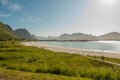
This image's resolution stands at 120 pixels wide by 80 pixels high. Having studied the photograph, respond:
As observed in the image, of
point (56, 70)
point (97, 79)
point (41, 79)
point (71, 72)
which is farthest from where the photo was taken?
point (56, 70)

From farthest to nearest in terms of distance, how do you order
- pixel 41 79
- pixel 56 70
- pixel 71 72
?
1. pixel 56 70
2. pixel 71 72
3. pixel 41 79

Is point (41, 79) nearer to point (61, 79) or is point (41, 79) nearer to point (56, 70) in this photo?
point (61, 79)

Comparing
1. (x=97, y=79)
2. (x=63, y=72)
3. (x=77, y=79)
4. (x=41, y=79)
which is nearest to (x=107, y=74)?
(x=97, y=79)

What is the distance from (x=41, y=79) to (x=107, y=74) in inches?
230

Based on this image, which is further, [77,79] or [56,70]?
[56,70]

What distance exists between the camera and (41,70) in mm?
18953

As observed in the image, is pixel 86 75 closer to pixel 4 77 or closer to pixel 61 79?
pixel 61 79

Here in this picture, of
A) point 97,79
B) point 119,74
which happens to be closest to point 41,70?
point 97,79

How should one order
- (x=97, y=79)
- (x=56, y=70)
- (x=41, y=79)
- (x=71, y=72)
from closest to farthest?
1. (x=41, y=79)
2. (x=97, y=79)
3. (x=71, y=72)
4. (x=56, y=70)

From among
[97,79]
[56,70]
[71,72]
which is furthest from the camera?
[56,70]

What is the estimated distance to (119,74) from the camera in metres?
15.6

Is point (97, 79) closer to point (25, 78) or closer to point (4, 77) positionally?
point (25, 78)

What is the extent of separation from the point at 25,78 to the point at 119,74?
7.89 m

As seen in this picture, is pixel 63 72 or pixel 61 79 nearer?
pixel 61 79
